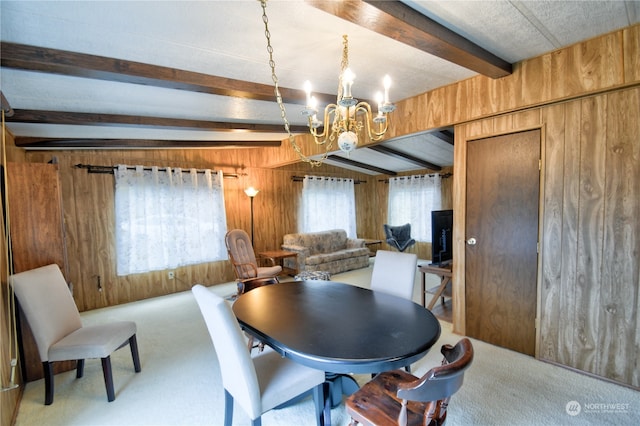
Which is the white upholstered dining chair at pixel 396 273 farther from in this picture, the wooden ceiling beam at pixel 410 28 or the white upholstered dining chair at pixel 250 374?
the wooden ceiling beam at pixel 410 28

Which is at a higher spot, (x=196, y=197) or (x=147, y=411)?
(x=196, y=197)

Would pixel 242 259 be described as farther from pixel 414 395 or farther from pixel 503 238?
pixel 414 395

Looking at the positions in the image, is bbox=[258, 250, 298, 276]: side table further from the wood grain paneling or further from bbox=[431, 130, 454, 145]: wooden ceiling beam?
the wood grain paneling

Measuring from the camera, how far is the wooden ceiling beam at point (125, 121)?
257cm

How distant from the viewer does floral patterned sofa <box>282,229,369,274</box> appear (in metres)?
5.44

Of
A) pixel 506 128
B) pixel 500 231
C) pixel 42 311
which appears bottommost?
pixel 42 311

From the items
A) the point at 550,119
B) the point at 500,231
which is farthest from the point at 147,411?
the point at 550,119

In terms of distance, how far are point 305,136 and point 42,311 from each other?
365 centimetres

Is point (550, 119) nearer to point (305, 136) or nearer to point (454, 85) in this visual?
point (454, 85)

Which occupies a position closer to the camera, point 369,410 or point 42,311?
point 369,410

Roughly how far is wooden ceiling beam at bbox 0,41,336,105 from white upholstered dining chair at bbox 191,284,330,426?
1.57m

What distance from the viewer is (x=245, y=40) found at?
5.93ft

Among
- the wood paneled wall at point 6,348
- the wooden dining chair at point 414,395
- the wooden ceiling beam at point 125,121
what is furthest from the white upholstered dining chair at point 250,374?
the wooden ceiling beam at point 125,121

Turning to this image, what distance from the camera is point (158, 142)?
4121 mm
